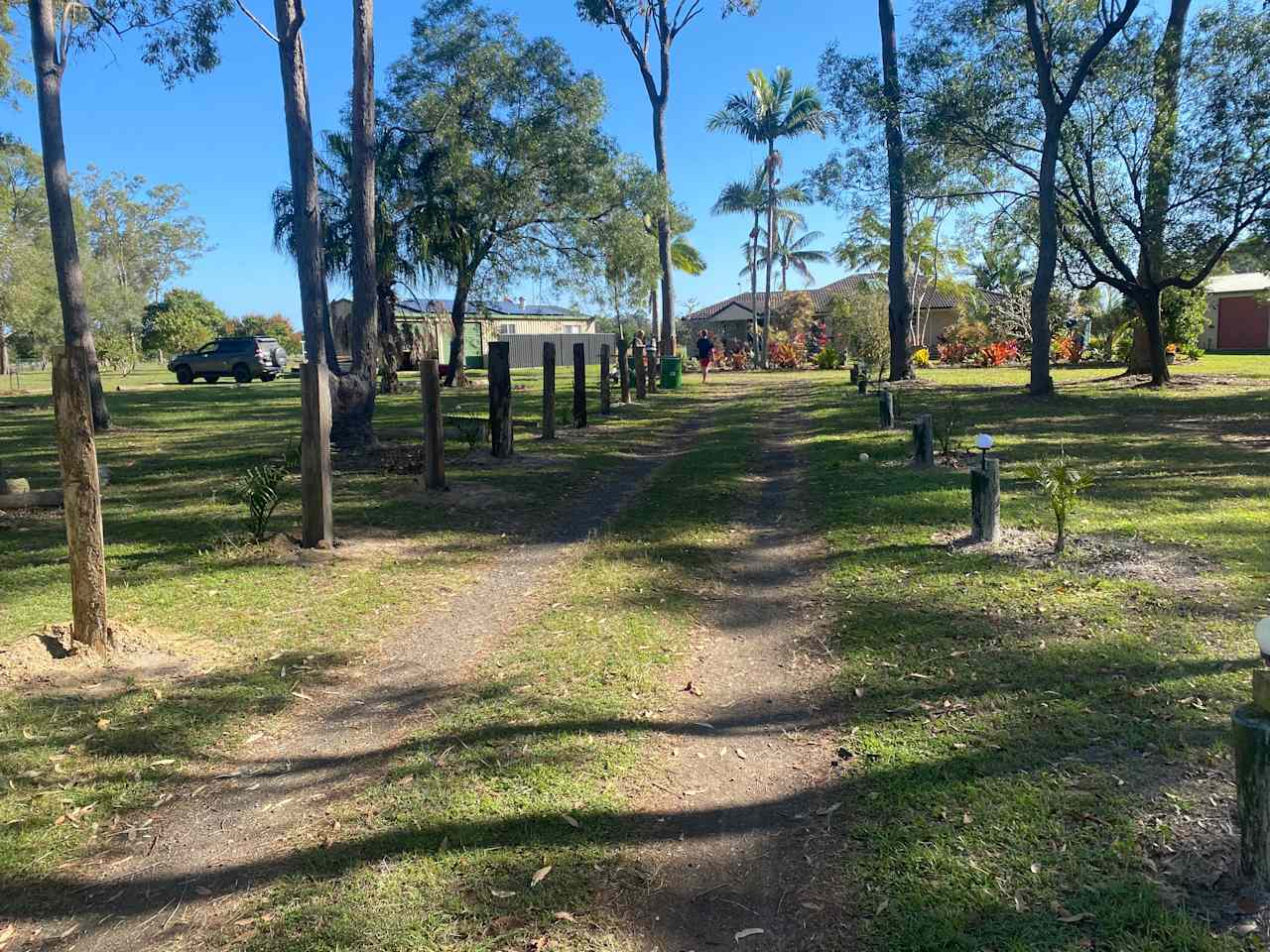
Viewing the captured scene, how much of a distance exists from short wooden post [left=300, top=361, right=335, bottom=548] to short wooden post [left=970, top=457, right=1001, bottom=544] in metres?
4.82

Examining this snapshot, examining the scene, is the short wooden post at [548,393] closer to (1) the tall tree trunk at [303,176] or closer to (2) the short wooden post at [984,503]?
(1) the tall tree trunk at [303,176]

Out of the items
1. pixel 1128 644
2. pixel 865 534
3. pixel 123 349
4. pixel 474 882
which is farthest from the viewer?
pixel 123 349

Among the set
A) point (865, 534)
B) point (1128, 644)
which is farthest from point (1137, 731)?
point (865, 534)

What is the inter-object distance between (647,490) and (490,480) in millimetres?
1800

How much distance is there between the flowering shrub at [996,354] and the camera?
33688 mm

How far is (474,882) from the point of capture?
276 cm

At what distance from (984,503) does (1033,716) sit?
117 inches

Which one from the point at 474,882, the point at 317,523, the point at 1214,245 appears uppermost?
the point at 1214,245

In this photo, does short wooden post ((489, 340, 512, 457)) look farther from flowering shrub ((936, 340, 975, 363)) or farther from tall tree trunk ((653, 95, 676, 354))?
flowering shrub ((936, 340, 975, 363))

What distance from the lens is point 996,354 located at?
33.7 meters

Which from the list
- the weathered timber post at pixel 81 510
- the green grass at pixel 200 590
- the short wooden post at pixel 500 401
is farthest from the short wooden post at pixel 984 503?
the short wooden post at pixel 500 401

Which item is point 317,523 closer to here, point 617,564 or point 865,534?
point 617,564

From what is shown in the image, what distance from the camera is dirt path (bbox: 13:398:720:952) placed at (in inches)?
105

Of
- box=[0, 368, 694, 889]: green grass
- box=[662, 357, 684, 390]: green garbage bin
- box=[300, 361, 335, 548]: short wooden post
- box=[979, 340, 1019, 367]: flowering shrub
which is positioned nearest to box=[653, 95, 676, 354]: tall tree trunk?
box=[662, 357, 684, 390]: green garbage bin
